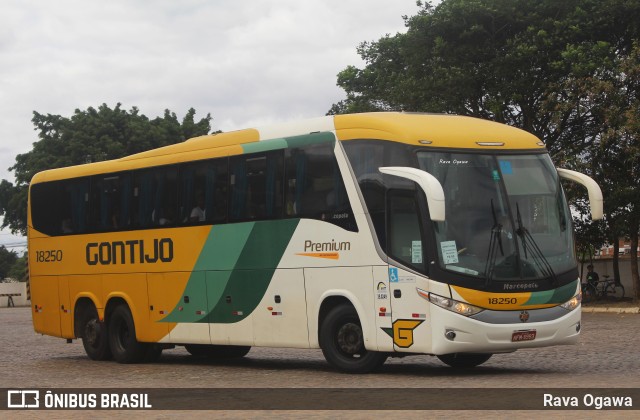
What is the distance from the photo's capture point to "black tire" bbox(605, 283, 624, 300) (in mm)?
41272

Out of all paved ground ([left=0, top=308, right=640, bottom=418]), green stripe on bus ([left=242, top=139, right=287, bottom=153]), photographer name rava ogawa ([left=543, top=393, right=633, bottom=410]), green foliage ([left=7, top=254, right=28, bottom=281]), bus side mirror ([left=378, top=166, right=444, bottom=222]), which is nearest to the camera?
photographer name rava ogawa ([left=543, top=393, right=633, bottom=410])

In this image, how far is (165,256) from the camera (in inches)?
820

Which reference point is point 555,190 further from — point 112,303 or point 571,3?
point 571,3

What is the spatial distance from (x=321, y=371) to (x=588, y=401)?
20.7ft

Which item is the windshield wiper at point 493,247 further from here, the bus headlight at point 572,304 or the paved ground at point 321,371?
the paved ground at point 321,371

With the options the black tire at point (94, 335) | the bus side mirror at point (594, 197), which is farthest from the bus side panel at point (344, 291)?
the black tire at point (94, 335)


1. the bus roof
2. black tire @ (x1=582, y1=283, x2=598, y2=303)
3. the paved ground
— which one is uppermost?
A: the bus roof

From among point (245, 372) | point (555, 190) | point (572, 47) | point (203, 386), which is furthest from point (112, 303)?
point (572, 47)

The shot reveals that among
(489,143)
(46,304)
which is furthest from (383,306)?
(46,304)

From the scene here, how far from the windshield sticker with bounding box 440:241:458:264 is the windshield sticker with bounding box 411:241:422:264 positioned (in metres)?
0.32

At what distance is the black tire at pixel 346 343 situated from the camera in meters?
17.0

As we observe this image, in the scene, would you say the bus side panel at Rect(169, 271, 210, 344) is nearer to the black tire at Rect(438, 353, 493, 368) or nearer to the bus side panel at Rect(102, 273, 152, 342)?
the bus side panel at Rect(102, 273, 152, 342)

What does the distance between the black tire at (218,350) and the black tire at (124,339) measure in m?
0.90

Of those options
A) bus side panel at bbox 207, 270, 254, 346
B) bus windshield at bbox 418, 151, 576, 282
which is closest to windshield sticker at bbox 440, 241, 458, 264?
bus windshield at bbox 418, 151, 576, 282
